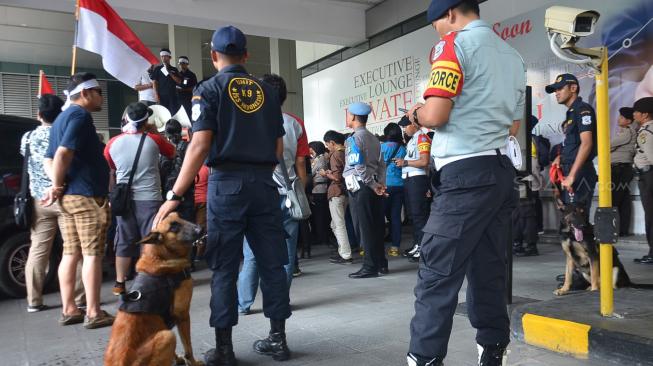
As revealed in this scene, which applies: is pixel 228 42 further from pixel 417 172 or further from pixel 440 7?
pixel 417 172

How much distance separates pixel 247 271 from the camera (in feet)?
14.9

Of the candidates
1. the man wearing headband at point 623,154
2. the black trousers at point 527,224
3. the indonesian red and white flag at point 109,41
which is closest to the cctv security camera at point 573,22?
the black trousers at point 527,224

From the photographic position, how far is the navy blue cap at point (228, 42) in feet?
11.1

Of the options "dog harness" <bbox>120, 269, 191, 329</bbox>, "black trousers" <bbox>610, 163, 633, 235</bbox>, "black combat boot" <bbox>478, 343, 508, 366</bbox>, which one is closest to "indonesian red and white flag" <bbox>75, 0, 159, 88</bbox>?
"dog harness" <bbox>120, 269, 191, 329</bbox>

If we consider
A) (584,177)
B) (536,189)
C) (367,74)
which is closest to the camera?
(584,177)

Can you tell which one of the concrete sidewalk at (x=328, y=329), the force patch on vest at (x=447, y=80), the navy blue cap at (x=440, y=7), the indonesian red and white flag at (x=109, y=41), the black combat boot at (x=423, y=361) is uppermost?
the indonesian red and white flag at (x=109, y=41)

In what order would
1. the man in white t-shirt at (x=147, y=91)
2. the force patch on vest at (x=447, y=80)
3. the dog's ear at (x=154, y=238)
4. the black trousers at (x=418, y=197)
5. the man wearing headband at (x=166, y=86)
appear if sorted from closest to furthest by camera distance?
the force patch on vest at (x=447, y=80), the dog's ear at (x=154, y=238), the black trousers at (x=418, y=197), the man wearing headband at (x=166, y=86), the man in white t-shirt at (x=147, y=91)

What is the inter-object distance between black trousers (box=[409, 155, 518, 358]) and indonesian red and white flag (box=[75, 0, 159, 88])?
4.89m

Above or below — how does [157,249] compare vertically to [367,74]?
below

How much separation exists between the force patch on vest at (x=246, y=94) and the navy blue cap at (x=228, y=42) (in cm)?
24

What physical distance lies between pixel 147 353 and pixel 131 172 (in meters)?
2.88

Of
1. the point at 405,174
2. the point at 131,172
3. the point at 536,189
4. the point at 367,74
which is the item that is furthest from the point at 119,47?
the point at 367,74

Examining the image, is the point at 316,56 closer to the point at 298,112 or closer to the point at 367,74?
the point at 367,74

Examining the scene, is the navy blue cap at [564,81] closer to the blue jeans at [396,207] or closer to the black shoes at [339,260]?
the blue jeans at [396,207]
